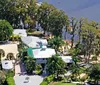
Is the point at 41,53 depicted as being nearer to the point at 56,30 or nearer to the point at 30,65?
the point at 30,65

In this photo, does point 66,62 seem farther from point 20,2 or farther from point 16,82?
point 20,2

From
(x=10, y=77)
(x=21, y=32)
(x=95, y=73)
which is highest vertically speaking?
(x=21, y=32)

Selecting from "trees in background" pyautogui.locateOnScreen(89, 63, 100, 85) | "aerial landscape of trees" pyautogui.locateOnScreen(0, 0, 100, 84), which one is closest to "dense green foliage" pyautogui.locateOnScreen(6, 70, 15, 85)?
"aerial landscape of trees" pyautogui.locateOnScreen(0, 0, 100, 84)

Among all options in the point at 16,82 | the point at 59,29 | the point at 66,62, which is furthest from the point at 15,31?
the point at 16,82

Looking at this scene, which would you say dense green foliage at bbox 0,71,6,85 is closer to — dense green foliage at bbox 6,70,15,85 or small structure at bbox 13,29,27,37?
dense green foliage at bbox 6,70,15,85

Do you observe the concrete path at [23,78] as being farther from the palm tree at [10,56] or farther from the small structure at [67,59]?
the small structure at [67,59]

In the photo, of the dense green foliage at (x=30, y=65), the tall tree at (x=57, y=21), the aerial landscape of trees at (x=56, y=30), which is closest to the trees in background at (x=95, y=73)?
the aerial landscape of trees at (x=56, y=30)

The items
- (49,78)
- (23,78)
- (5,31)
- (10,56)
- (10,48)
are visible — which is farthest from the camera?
(5,31)

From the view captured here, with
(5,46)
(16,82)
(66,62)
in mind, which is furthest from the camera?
(5,46)

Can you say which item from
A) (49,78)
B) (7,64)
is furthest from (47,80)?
(7,64)
